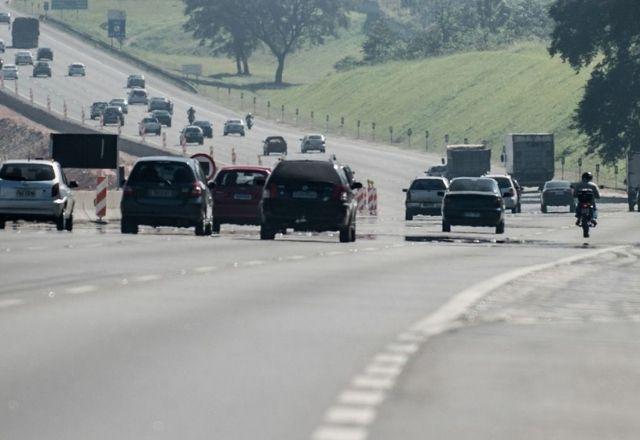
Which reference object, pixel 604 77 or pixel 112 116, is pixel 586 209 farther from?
pixel 112 116

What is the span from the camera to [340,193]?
Answer: 39.0m

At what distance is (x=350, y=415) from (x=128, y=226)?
31.2 metres

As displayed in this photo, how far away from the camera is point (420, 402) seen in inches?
442

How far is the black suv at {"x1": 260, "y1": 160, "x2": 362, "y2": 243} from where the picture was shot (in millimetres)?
38812

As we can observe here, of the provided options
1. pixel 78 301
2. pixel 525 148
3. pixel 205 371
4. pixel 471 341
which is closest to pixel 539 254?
pixel 78 301

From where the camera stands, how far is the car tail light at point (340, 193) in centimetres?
3888

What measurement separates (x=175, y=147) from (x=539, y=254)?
97.7 metres

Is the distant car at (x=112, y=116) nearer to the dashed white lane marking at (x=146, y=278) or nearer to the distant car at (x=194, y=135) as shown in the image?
the distant car at (x=194, y=135)

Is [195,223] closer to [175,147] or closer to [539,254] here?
[539,254]

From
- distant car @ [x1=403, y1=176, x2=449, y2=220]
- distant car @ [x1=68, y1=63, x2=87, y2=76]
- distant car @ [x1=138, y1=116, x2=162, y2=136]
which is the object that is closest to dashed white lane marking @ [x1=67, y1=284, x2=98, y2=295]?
distant car @ [x1=403, y1=176, x2=449, y2=220]

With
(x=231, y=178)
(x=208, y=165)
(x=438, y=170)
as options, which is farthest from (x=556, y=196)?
(x=231, y=178)

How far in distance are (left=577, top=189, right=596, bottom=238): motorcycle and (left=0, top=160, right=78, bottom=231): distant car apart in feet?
38.4

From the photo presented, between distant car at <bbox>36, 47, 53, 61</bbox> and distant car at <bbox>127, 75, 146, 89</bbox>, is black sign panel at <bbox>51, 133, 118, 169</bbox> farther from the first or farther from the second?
distant car at <bbox>36, 47, 53, 61</bbox>

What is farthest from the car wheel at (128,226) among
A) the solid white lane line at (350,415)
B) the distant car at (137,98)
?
the distant car at (137,98)
